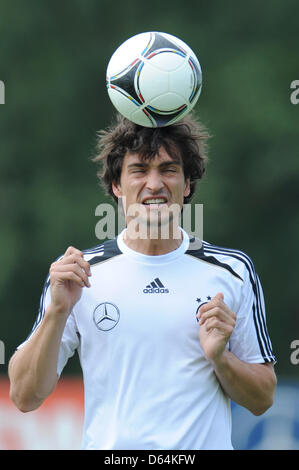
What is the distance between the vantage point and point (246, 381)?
4328 millimetres

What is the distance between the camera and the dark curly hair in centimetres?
458

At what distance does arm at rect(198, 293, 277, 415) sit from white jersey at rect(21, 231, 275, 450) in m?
0.09

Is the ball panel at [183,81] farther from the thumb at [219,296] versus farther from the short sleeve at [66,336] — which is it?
the short sleeve at [66,336]

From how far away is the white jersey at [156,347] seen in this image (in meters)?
4.32

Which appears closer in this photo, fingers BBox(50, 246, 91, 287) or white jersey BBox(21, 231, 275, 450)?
fingers BBox(50, 246, 91, 287)

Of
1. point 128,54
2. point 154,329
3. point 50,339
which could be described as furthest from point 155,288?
point 128,54

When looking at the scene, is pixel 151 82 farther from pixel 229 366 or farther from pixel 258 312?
pixel 229 366

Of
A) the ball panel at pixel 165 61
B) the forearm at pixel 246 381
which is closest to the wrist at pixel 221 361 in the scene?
the forearm at pixel 246 381

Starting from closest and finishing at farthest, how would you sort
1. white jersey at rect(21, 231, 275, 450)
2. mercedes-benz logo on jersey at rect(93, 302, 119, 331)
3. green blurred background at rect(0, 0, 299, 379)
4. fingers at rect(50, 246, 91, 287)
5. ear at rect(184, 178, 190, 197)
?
fingers at rect(50, 246, 91, 287)
white jersey at rect(21, 231, 275, 450)
mercedes-benz logo on jersey at rect(93, 302, 119, 331)
ear at rect(184, 178, 190, 197)
green blurred background at rect(0, 0, 299, 379)

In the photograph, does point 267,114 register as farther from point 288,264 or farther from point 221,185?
point 288,264

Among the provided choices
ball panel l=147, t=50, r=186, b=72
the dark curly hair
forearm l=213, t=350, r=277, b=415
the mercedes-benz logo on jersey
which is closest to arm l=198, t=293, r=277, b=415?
forearm l=213, t=350, r=277, b=415

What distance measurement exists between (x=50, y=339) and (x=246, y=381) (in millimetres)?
910

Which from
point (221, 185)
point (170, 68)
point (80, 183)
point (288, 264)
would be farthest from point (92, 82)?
point (170, 68)

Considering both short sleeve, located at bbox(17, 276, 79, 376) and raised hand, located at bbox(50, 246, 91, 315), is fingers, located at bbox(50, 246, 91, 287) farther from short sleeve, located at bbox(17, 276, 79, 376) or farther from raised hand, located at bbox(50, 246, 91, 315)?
short sleeve, located at bbox(17, 276, 79, 376)
